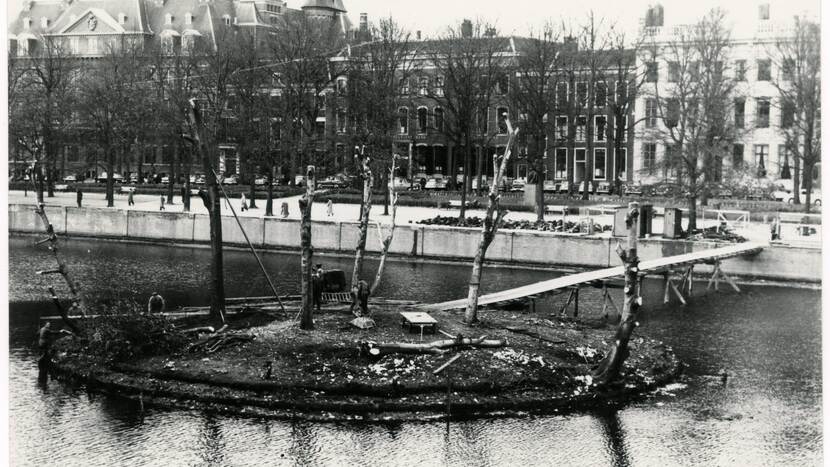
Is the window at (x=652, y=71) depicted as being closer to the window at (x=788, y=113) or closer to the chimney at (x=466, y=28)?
the window at (x=788, y=113)

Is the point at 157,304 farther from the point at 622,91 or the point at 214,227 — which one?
the point at 622,91

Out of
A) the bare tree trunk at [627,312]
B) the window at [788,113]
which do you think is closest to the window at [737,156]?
the window at [788,113]

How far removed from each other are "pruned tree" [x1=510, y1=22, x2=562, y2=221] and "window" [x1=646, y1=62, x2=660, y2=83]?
233 inches

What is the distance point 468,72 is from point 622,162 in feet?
61.0

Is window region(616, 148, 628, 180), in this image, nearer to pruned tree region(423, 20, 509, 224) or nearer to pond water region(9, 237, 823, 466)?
pruned tree region(423, 20, 509, 224)

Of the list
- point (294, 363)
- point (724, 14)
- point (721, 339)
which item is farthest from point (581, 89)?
point (294, 363)

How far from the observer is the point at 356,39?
284 feet

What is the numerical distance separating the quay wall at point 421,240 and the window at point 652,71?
2148 centimetres

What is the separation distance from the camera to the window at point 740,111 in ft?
234

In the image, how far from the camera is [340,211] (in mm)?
74312

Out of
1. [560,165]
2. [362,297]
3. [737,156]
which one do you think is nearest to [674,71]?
[737,156]

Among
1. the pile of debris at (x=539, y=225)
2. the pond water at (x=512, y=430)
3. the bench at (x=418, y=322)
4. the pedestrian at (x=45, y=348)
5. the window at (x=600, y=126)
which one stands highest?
the window at (x=600, y=126)

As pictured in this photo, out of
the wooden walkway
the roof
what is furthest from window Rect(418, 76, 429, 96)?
the wooden walkway

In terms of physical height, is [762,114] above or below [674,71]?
below
